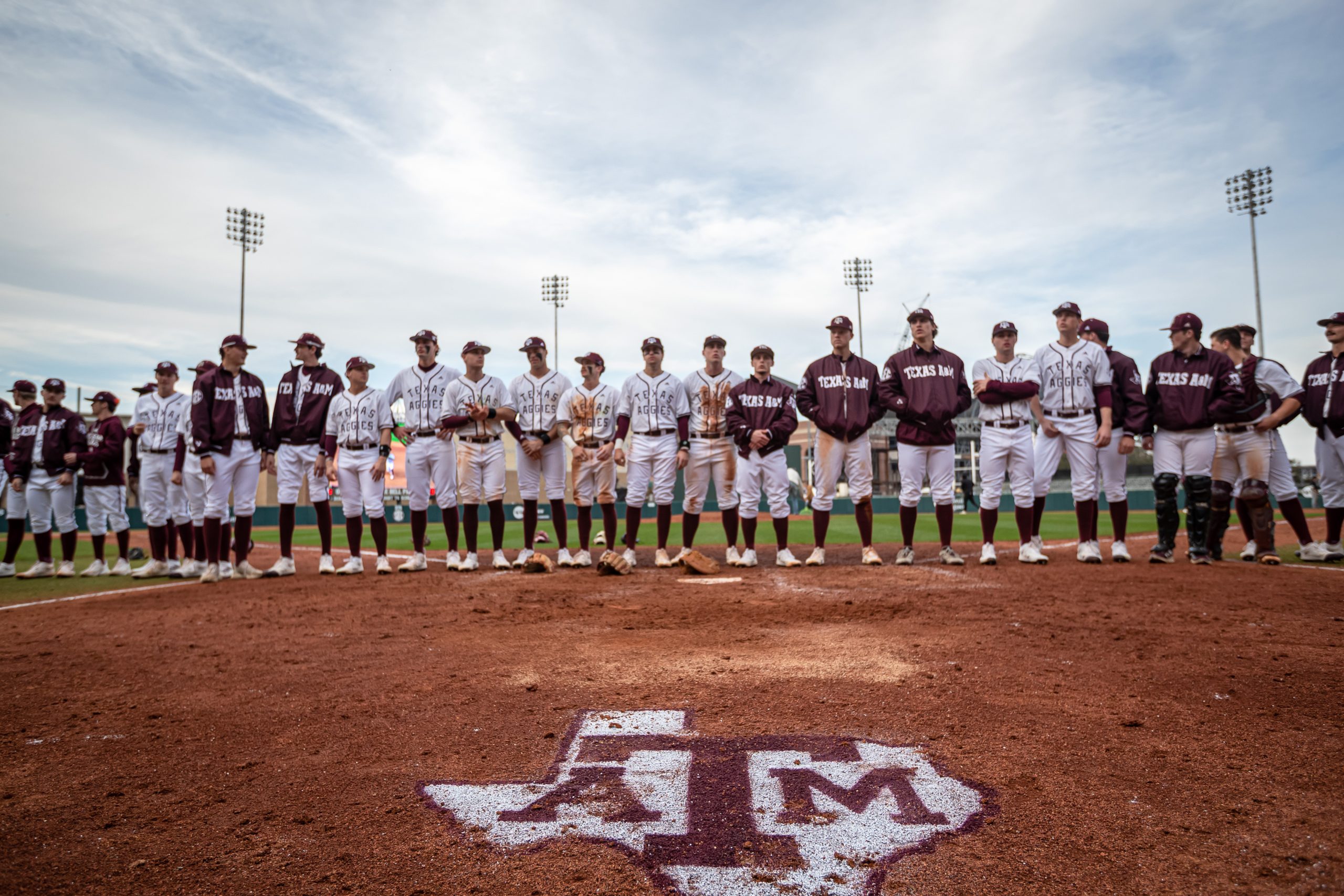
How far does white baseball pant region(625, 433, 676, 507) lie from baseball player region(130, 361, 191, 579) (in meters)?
4.90

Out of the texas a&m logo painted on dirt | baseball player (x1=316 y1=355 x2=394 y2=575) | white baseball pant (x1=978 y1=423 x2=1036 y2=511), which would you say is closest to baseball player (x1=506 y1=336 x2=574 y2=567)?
baseball player (x1=316 y1=355 x2=394 y2=575)

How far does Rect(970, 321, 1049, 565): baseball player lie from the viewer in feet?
24.4

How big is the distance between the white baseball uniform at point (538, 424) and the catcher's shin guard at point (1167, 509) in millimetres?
5606

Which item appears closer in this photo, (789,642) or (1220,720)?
(1220,720)

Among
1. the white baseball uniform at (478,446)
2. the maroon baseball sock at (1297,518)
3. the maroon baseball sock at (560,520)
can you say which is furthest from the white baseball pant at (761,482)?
the maroon baseball sock at (1297,518)

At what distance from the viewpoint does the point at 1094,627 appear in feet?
14.1

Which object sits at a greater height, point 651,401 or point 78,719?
point 651,401

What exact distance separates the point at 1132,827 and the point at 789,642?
216 cm

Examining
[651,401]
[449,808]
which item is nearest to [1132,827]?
[449,808]

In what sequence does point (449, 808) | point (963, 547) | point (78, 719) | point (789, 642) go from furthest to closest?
point (963, 547), point (789, 642), point (78, 719), point (449, 808)

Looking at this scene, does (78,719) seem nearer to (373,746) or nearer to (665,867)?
(373,746)

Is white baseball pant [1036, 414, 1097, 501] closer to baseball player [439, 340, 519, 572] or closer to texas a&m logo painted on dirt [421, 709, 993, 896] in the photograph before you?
baseball player [439, 340, 519, 572]

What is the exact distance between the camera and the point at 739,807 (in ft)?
7.27

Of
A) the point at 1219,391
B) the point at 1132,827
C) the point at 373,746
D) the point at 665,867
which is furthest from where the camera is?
the point at 1219,391
